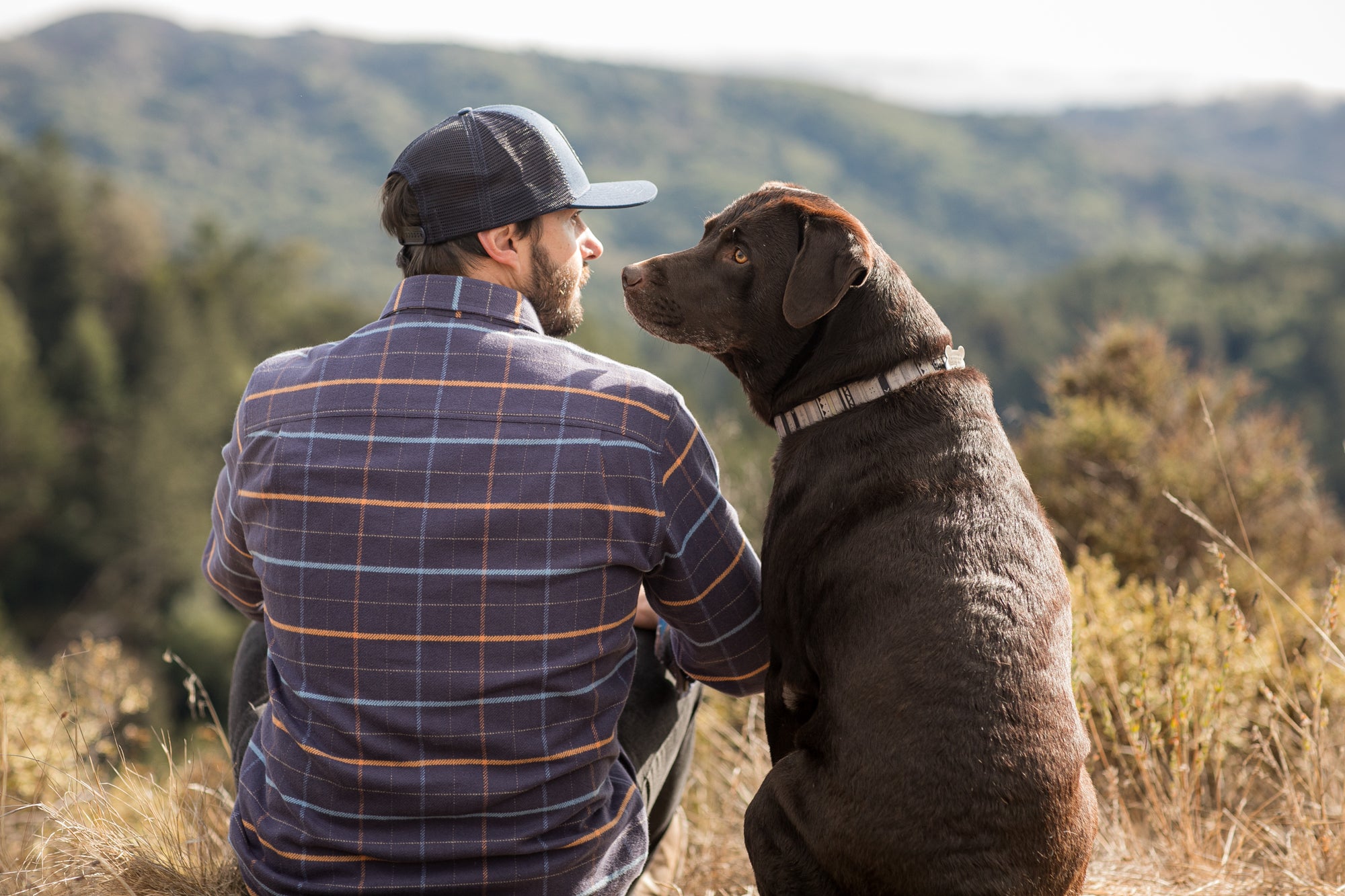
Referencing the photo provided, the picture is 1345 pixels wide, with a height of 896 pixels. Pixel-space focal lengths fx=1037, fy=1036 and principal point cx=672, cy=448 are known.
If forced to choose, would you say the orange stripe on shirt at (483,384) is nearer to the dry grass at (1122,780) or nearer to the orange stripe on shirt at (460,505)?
the orange stripe on shirt at (460,505)

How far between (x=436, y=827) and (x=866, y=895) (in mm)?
767

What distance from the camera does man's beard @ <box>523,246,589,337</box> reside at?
2293 mm

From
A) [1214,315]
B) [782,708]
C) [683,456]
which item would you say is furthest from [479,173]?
[1214,315]

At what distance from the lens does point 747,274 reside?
258 cm

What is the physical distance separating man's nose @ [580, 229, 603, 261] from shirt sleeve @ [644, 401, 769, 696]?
2.44ft

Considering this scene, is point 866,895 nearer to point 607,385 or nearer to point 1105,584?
point 607,385

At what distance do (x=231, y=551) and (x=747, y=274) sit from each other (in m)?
1.35

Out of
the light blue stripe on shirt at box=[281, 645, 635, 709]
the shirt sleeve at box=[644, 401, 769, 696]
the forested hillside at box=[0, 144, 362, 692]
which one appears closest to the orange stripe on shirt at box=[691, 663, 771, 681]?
the shirt sleeve at box=[644, 401, 769, 696]

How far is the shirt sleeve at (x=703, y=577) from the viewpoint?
6.20 ft

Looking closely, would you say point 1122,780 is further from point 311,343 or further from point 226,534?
point 311,343

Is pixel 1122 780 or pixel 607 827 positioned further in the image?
pixel 1122 780

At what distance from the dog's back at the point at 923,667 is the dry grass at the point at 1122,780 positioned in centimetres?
83

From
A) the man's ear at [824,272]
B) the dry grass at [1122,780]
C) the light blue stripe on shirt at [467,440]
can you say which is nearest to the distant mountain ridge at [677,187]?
the dry grass at [1122,780]

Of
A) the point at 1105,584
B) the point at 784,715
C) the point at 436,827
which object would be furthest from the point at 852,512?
the point at 1105,584
